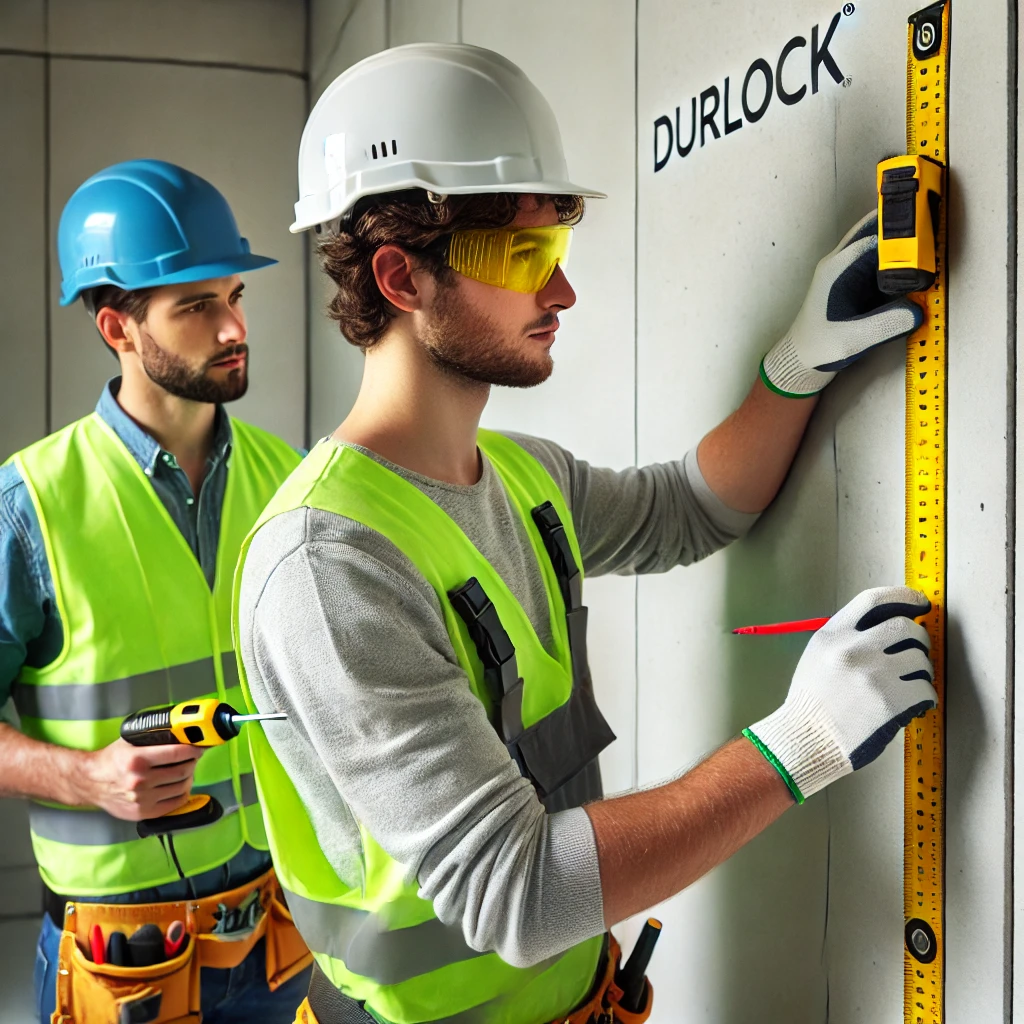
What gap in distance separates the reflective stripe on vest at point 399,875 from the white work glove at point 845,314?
23.2 inches

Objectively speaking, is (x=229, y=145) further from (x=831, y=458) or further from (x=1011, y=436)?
(x=1011, y=436)

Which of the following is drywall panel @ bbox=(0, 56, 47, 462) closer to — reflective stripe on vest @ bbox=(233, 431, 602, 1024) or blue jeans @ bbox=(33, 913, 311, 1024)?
blue jeans @ bbox=(33, 913, 311, 1024)

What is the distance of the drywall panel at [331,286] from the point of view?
13.0 ft

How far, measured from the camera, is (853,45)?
58.8 inches

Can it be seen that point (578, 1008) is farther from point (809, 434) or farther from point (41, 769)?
point (41, 769)

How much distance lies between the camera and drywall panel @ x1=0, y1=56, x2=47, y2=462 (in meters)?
4.55

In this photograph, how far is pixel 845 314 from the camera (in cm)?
150

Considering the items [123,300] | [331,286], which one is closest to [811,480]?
[123,300]

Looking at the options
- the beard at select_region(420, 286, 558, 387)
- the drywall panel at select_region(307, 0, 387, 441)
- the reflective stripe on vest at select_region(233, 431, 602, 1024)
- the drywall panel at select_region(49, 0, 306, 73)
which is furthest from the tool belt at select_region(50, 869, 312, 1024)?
the drywall panel at select_region(49, 0, 306, 73)

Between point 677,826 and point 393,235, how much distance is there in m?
0.97

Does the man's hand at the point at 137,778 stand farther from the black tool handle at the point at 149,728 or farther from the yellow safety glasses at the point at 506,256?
the yellow safety glasses at the point at 506,256

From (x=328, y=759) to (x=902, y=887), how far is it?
857mm

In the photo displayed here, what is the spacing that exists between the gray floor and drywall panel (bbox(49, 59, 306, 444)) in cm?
228

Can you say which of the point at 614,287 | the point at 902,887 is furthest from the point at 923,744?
the point at 614,287
